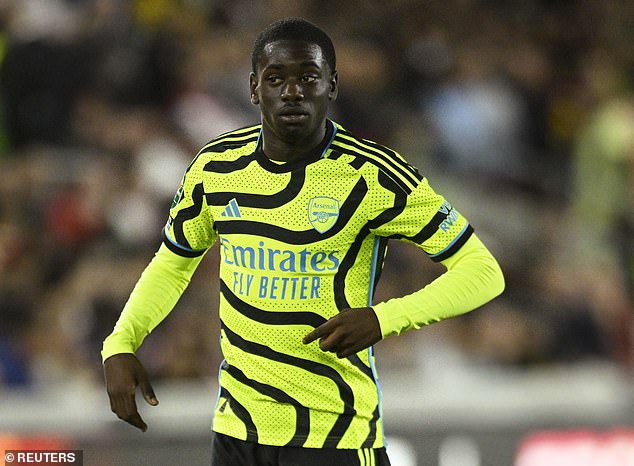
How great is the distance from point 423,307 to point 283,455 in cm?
60

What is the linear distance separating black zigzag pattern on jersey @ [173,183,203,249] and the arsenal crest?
0.39 metres

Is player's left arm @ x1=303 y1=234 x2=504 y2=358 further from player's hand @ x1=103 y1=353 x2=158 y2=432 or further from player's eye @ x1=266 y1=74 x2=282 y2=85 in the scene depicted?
player's eye @ x1=266 y1=74 x2=282 y2=85

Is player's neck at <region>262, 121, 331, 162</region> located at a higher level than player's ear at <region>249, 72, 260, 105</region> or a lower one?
lower

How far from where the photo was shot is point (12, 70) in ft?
27.7

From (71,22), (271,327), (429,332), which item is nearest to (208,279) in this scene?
(429,332)

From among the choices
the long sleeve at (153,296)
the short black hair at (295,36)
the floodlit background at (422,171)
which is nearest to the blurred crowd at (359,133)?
the floodlit background at (422,171)

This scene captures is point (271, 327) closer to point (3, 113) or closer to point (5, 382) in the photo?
point (5, 382)

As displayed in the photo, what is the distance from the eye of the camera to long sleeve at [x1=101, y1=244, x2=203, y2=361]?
3.94 m

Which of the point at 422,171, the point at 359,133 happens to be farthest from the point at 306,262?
the point at 422,171

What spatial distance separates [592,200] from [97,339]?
3556 mm

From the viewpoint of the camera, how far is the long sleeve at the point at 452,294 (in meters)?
3.59

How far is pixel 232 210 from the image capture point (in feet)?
12.4

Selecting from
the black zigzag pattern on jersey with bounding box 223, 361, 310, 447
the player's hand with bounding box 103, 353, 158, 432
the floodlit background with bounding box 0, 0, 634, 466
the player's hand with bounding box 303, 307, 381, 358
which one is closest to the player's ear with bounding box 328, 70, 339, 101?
the player's hand with bounding box 303, 307, 381, 358

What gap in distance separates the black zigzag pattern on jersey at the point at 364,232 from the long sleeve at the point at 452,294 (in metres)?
0.16
